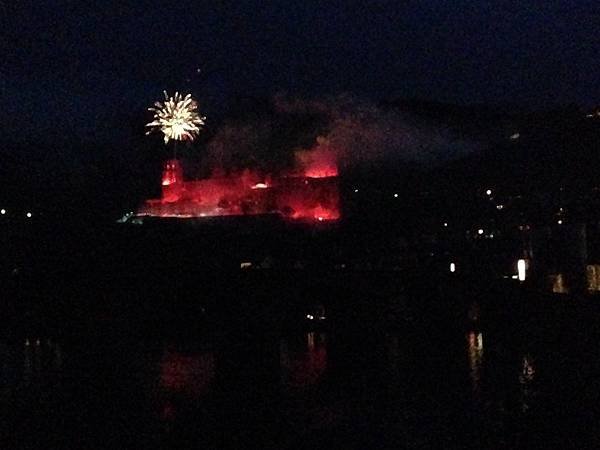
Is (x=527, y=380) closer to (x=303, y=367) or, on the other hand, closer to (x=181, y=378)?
(x=303, y=367)

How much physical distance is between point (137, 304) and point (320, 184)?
94.5 ft

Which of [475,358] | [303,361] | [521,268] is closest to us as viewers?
[475,358]

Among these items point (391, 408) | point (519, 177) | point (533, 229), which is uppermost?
point (519, 177)

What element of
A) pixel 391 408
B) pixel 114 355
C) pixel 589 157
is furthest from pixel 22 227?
pixel 391 408

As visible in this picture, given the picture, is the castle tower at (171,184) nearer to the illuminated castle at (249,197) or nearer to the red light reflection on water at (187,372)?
the illuminated castle at (249,197)

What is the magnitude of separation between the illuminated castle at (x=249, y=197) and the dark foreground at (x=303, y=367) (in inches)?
938

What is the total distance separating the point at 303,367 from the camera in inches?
802

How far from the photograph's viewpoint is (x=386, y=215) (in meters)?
55.1

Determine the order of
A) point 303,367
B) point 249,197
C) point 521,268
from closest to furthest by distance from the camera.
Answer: point 303,367 < point 521,268 < point 249,197

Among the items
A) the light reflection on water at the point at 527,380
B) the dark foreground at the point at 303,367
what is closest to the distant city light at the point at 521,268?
the dark foreground at the point at 303,367

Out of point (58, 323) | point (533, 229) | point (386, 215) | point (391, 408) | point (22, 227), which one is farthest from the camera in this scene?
point (386, 215)

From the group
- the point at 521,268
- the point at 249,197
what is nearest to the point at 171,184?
the point at 249,197

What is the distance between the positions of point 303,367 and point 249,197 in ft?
133

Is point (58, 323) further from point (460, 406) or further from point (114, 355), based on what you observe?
point (460, 406)
